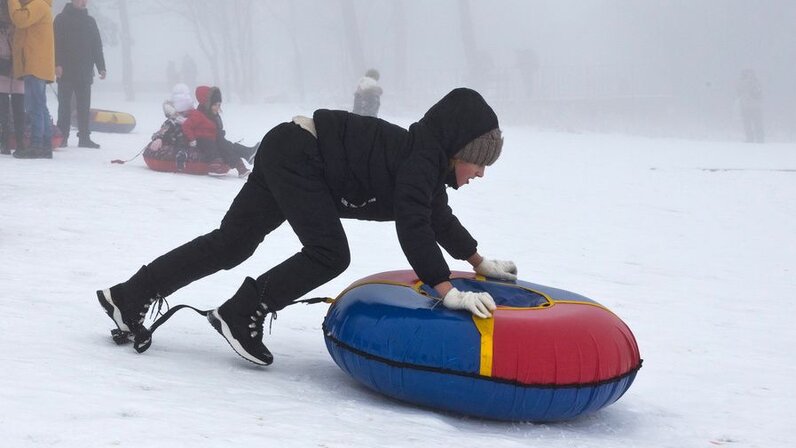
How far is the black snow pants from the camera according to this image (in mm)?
3342

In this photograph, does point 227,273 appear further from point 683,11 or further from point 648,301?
point 683,11

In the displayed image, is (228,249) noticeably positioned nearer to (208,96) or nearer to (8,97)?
(208,96)

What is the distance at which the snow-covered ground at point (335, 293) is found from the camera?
2.66m

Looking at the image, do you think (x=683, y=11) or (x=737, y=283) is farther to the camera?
(x=683, y=11)

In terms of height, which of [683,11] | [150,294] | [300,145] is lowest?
[150,294]

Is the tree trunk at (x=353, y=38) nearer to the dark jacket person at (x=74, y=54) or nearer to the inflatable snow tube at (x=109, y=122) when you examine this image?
the inflatable snow tube at (x=109, y=122)

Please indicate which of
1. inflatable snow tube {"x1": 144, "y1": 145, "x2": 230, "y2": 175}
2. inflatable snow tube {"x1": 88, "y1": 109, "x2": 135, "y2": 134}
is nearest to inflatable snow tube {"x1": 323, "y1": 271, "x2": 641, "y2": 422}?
inflatable snow tube {"x1": 144, "y1": 145, "x2": 230, "y2": 175}

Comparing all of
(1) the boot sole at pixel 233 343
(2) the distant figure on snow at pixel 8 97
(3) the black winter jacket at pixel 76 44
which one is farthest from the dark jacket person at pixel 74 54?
(1) the boot sole at pixel 233 343

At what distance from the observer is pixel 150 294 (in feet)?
11.7

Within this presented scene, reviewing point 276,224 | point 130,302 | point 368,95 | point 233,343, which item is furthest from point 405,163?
point 368,95

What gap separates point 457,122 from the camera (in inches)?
131

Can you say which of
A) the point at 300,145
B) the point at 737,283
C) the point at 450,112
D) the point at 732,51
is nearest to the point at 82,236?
the point at 300,145

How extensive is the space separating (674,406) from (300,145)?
192 centimetres

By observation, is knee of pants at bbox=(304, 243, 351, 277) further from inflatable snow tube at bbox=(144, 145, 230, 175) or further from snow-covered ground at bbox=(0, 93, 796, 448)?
inflatable snow tube at bbox=(144, 145, 230, 175)
